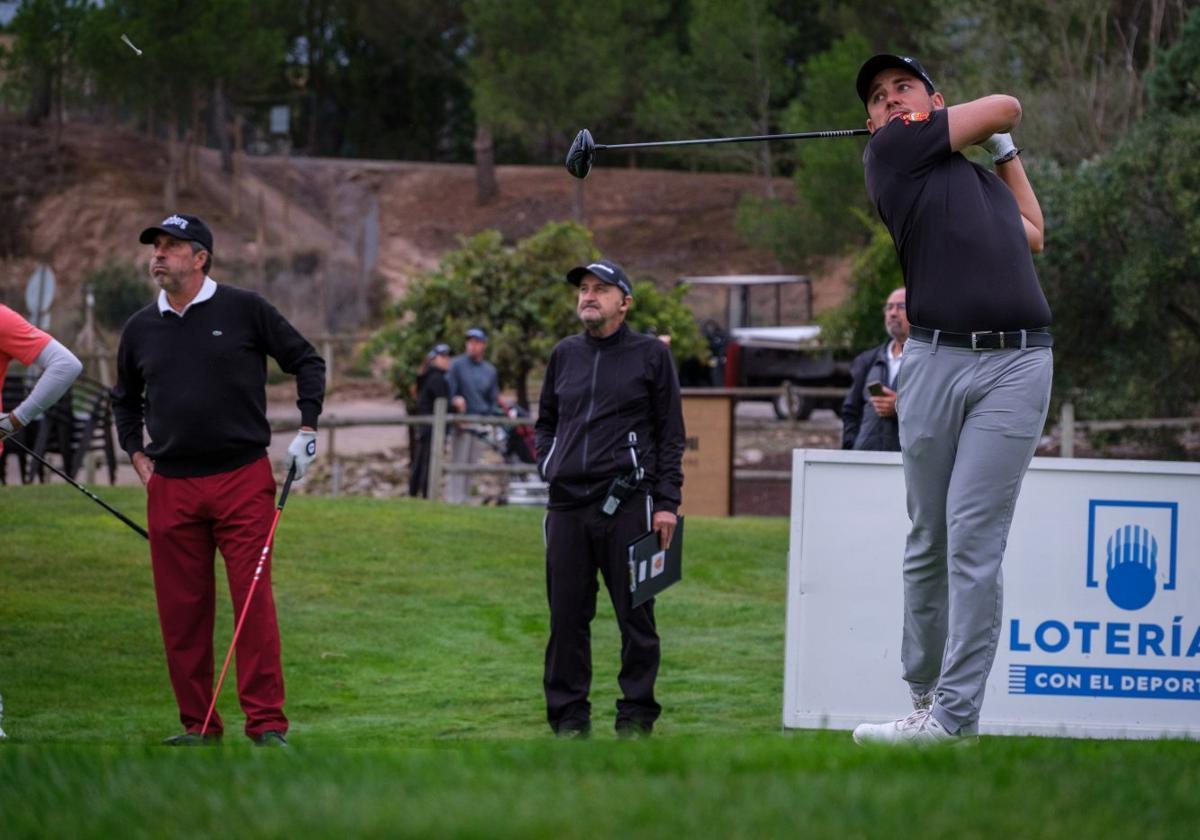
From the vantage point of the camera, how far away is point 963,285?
5.20 metres

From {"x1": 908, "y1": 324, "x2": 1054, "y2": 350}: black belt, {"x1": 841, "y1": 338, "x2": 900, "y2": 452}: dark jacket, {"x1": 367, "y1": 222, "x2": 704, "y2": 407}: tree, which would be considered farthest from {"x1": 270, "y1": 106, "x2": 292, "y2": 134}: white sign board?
{"x1": 908, "y1": 324, "x2": 1054, "y2": 350}: black belt

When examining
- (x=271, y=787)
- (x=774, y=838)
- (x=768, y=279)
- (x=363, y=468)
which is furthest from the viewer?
(x=768, y=279)

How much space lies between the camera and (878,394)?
30.7 feet

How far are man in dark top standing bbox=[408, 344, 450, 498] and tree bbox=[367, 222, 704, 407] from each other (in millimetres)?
2965

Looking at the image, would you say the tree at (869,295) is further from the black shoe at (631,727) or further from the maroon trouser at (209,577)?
the maroon trouser at (209,577)

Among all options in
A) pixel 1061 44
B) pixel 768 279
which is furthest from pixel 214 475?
pixel 768 279

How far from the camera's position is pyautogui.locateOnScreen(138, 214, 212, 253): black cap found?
23.1 ft

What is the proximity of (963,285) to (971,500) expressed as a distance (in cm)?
66

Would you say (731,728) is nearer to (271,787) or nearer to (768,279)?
(271,787)

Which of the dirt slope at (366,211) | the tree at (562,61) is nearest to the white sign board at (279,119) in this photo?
the dirt slope at (366,211)

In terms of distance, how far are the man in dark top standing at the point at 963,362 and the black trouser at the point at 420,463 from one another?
14.8m

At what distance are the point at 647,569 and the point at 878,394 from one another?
2.24 m

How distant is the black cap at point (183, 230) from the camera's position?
705cm

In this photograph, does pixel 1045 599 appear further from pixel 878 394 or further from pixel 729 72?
pixel 729 72
